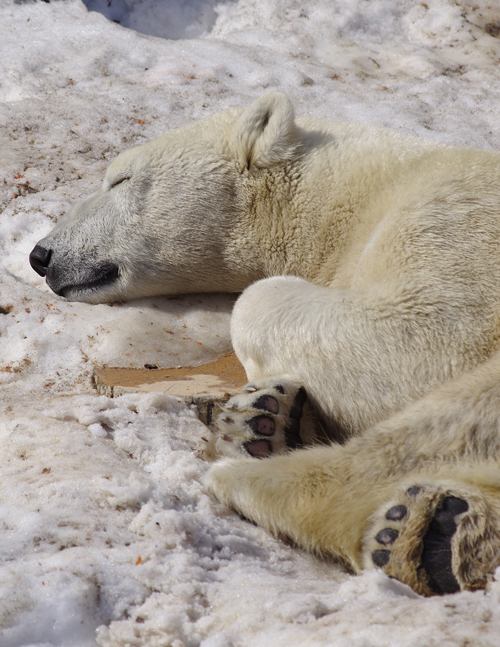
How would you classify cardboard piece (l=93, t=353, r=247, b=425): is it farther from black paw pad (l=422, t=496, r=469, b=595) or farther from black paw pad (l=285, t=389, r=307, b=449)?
black paw pad (l=422, t=496, r=469, b=595)

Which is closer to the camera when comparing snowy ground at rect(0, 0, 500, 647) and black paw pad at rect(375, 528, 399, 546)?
snowy ground at rect(0, 0, 500, 647)

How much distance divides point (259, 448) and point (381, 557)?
2.30ft

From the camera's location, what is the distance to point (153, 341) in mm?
3334

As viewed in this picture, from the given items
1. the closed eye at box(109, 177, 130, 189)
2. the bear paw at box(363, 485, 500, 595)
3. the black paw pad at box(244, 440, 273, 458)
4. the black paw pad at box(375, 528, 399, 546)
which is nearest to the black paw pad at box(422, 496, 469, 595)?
the bear paw at box(363, 485, 500, 595)

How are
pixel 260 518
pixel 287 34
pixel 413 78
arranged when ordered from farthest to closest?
pixel 287 34 → pixel 413 78 → pixel 260 518

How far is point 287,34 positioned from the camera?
6.83 metres

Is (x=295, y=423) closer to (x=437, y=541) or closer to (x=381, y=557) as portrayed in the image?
(x=381, y=557)

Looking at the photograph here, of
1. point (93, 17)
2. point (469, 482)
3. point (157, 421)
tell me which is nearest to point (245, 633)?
point (469, 482)

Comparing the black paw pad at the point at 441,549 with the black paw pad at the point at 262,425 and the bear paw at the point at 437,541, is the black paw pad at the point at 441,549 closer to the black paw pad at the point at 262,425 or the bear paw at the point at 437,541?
the bear paw at the point at 437,541

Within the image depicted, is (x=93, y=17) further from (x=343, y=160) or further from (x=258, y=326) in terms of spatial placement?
(x=258, y=326)

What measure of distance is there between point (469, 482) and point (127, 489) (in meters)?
1.03

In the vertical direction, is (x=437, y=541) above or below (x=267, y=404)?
above

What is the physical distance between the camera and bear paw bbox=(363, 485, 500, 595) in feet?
5.02

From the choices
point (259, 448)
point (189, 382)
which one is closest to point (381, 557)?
point (259, 448)
